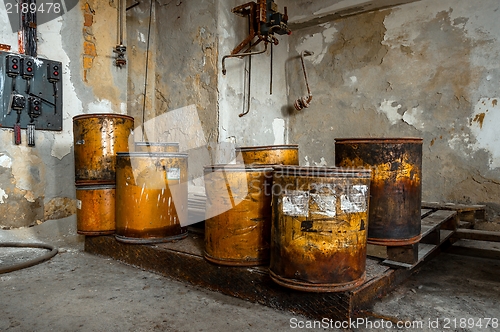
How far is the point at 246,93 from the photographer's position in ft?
13.0

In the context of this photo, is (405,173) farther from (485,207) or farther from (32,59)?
(32,59)

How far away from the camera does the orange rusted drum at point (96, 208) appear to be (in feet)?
9.01

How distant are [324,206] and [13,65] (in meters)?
3.14

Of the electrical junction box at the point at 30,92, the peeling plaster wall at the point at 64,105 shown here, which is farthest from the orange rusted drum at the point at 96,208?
the electrical junction box at the point at 30,92

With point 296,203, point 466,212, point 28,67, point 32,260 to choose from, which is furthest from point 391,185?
point 28,67

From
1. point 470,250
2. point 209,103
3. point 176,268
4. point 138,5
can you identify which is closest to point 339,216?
point 176,268

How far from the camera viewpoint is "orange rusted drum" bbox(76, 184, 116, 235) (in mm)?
2747

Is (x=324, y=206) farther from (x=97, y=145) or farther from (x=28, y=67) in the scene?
(x=28, y=67)

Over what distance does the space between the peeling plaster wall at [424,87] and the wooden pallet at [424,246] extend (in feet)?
2.50

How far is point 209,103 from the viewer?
3738 mm

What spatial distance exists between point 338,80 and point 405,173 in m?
2.51

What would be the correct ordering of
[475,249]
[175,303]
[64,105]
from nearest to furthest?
[175,303]
[475,249]
[64,105]

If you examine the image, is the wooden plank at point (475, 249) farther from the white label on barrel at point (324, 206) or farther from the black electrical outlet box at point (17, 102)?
the black electrical outlet box at point (17, 102)

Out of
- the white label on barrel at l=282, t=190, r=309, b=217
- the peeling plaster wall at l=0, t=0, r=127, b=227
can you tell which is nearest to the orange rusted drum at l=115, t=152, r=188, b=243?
the white label on barrel at l=282, t=190, r=309, b=217
